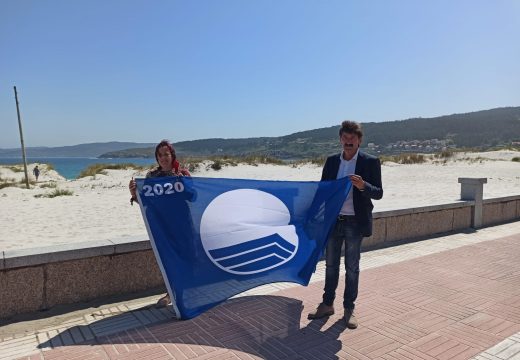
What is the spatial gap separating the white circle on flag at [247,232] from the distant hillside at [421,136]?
68.3 metres

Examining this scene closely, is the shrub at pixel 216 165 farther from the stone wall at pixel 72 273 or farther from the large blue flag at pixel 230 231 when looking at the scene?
the large blue flag at pixel 230 231

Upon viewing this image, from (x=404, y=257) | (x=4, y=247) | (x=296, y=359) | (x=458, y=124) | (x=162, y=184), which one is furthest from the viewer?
(x=458, y=124)

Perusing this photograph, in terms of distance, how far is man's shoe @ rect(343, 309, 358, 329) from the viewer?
4.40 metres

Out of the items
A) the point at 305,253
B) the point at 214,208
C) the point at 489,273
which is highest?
the point at 214,208

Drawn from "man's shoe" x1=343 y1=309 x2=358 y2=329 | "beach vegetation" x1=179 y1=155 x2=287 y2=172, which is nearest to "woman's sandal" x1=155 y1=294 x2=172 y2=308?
"man's shoe" x1=343 y1=309 x2=358 y2=329

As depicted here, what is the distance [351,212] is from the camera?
454 centimetres

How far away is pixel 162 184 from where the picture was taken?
179 inches

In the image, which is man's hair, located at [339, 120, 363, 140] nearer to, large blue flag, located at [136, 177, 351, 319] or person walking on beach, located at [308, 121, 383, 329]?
person walking on beach, located at [308, 121, 383, 329]

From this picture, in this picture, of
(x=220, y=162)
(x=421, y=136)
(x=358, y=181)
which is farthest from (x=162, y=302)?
(x=421, y=136)

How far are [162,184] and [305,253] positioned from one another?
1.74m

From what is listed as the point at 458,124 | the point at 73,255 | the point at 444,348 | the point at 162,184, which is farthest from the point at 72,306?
the point at 458,124

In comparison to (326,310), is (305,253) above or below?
above

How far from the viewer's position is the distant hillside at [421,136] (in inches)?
3068

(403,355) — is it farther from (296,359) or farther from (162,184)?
(162,184)
